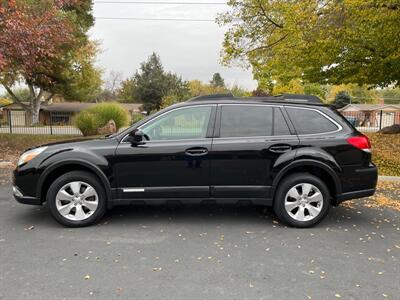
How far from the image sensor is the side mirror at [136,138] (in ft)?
16.2

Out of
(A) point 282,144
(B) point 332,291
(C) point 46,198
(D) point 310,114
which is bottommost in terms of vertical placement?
(B) point 332,291

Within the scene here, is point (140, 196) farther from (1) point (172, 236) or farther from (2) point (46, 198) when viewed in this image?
(2) point (46, 198)

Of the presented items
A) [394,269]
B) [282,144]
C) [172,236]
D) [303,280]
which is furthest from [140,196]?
[394,269]

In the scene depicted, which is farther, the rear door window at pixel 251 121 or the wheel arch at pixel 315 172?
the rear door window at pixel 251 121

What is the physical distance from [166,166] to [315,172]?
2059 mm

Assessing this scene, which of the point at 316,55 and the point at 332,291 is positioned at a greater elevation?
the point at 316,55

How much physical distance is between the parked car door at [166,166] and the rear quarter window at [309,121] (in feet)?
3.97

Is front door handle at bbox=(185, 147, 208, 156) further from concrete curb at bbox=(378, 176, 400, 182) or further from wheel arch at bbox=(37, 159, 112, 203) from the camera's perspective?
concrete curb at bbox=(378, 176, 400, 182)

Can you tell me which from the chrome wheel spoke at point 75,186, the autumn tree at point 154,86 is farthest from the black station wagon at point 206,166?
the autumn tree at point 154,86

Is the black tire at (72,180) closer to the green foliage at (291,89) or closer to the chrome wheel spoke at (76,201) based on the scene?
the chrome wheel spoke at (76,201)

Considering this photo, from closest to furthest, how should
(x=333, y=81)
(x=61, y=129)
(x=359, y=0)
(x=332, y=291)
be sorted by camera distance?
1. (x=332, y=291)
2. (x=359, y=0)
3. (x=333, y=81)
4. (x=61, y=129)

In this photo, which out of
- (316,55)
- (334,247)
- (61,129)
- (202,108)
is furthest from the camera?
(61,129)

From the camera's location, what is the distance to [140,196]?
495cm

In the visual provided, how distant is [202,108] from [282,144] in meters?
1.20
